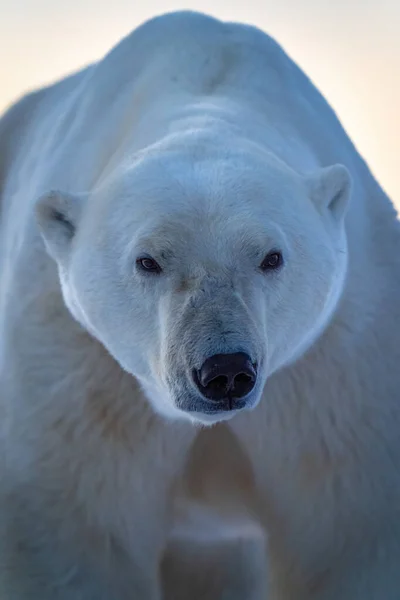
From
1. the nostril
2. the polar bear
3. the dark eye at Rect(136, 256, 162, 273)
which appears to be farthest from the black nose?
the dark eye at Rect(136, 256, 162, 273)

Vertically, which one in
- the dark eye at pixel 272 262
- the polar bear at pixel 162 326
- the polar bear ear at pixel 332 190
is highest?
the polar bear ear at pixel 332 190

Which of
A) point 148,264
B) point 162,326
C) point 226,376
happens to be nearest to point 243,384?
point 226,376

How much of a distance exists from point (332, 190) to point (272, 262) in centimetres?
32

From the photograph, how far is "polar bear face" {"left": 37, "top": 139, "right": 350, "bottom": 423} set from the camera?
8.76ft

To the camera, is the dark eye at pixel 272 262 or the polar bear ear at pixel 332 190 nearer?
the dark eye at pixel 272 262

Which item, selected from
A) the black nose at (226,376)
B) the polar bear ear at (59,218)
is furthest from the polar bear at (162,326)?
the black nose at (226,376)

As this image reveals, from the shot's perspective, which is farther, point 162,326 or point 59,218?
point 59,218

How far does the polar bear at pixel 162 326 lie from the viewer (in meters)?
2.89

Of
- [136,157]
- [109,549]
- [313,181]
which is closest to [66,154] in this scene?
[136,157]

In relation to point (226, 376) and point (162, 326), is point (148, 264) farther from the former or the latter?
point (226, 376)

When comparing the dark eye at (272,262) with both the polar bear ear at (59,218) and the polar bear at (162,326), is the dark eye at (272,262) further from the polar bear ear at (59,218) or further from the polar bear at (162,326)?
the polar bear ear at (59,218)

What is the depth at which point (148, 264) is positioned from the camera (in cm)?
283

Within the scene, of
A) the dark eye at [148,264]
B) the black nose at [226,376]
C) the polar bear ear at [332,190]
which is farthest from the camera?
the polar bear ear at [332,190]

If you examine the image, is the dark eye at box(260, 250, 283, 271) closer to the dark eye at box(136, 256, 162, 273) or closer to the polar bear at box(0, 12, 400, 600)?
the polar bear at box(0, 12, 400, 600)
